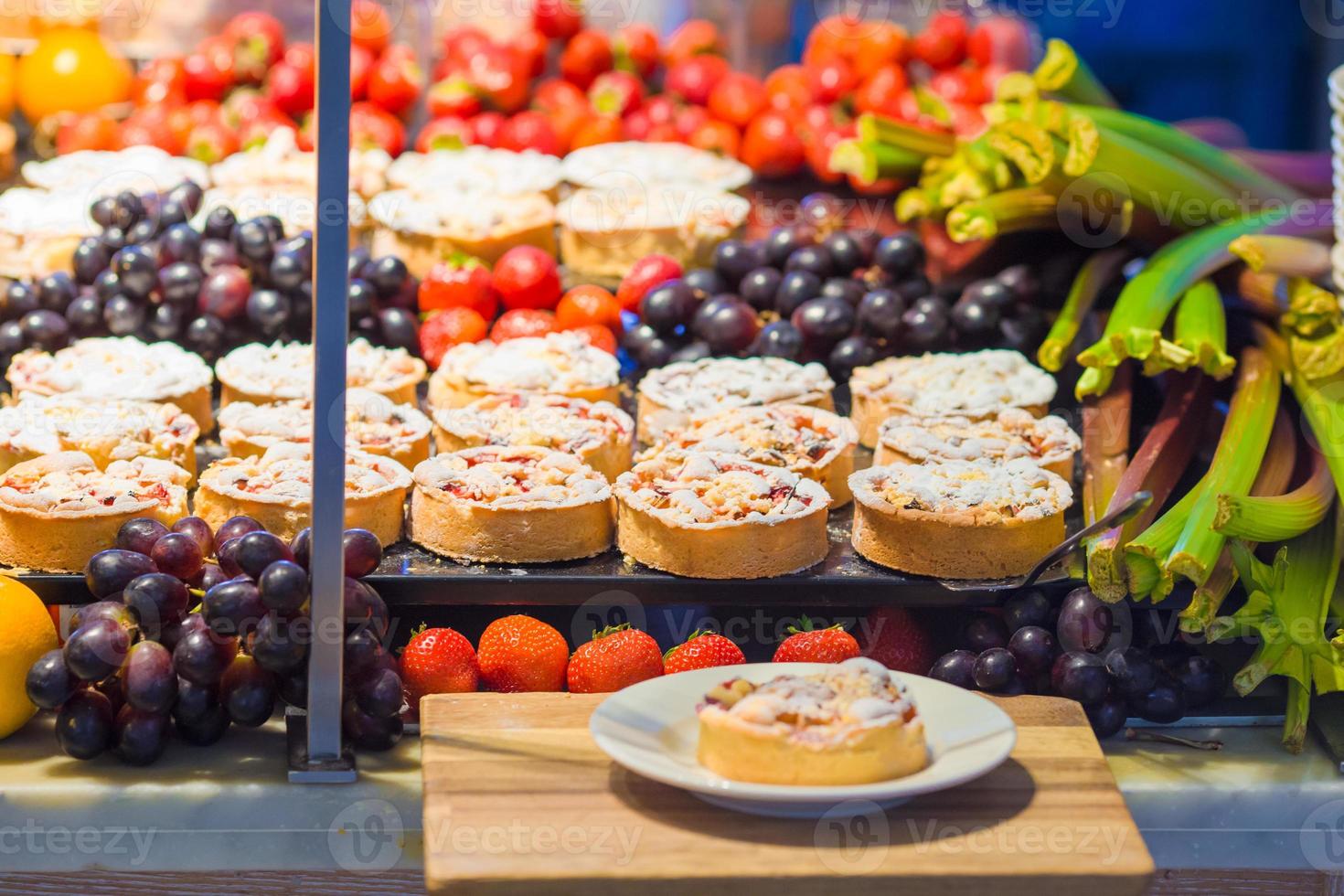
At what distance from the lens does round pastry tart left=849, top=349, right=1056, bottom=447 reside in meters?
2.89

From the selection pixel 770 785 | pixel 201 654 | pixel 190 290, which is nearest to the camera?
pixel 770 785

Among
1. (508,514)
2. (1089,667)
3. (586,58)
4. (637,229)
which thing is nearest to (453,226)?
(637,229)

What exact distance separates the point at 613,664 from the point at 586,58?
2614 mm

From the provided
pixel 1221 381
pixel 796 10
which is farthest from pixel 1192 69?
pixel 1221 381

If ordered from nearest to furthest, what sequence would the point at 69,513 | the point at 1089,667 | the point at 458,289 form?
the point at 1089,667 < the point at 69,513 < the point at 458,289

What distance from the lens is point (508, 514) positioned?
2.39 meters

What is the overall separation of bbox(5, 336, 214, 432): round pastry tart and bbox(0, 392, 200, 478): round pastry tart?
0.07m

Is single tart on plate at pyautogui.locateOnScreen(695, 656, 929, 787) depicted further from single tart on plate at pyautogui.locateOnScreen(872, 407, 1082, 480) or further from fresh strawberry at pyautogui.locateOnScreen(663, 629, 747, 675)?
single tart on plate at pyautogui.locateOnScreen(872, 407, 1082, 480)

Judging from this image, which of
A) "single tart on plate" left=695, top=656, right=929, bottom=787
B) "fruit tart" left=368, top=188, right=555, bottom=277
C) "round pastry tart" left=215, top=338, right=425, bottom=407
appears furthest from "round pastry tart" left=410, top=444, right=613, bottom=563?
"fruit tart" left=368, top=188, right=555, bottom=277

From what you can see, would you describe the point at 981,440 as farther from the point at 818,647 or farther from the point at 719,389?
the point at 818,647

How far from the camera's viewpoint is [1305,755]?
2.16 metres

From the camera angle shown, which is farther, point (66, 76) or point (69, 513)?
point (66, 76)

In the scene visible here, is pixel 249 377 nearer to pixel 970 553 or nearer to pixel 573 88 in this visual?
pixel 970 553

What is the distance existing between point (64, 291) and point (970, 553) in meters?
1.93
